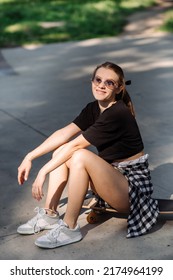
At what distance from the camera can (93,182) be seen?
163 inches

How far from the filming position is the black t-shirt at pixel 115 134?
13.9 feet

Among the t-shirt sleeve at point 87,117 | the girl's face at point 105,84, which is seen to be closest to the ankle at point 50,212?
the t-shirt sleeve at point 87,117

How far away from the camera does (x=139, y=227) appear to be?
425 centimetres

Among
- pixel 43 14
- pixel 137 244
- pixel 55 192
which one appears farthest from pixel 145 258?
pixel 43 14

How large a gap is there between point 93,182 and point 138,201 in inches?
12.7

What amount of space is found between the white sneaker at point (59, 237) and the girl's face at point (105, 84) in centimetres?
84

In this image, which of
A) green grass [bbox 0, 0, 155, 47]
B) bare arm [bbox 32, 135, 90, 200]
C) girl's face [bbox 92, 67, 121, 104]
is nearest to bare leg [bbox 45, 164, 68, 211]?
bare arm [bbox 32, 135, 90, 200]

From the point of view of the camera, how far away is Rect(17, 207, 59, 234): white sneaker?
170 inches

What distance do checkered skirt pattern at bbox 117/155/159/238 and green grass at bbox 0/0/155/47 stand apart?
7.27m

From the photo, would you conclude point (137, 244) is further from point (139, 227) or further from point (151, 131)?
point (151, 131)

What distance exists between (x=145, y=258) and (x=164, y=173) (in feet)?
4.78

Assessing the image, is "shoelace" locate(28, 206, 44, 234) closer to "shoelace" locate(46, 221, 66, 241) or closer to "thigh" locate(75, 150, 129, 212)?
"shoelace" locate(46, 221, 66, 241)

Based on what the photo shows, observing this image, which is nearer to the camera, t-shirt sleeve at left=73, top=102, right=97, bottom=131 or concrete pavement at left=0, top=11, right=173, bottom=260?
concrete pavement at left=0, top=11, right=173, bottom=260

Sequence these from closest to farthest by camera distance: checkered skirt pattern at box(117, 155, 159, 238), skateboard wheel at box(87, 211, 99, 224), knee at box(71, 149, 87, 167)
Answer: knee at box(71, 149, 87, 167) < checkered skirt pattern at box(117, 155, 159, 238) < skateboard wheel at box(87, 211, 99, 224)
